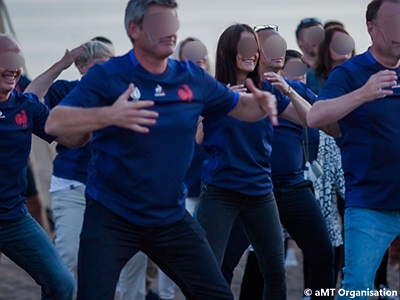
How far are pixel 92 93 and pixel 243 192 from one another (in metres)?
1.54

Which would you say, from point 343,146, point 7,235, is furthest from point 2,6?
point 343,146

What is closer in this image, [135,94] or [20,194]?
[135,94]

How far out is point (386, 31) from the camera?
14.8 ft

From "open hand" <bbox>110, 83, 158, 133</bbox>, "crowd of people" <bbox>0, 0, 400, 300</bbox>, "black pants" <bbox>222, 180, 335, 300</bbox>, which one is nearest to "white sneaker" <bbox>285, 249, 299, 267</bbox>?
"crowd of people" <bbox>0, 0, 400, 300</bbox>

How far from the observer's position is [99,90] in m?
3.72

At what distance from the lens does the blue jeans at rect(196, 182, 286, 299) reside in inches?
192

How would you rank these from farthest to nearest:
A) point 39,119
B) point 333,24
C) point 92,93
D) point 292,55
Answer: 1. point 333,24
2. point 292,55
3. point 39,119
4. point 92,93

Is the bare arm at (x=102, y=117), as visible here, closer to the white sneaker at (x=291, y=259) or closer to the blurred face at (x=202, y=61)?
the blurred face at (x=202, y=61)

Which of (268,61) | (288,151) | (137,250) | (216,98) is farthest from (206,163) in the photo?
(137,250)

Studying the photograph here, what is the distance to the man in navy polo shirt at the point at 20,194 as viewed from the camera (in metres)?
4.58

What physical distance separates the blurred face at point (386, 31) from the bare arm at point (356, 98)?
33cm

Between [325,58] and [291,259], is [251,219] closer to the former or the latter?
[325,58]

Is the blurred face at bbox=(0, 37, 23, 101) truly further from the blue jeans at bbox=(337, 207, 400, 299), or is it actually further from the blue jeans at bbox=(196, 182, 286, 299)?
the blue jeans at bbox=(337, 207, 400, 299)

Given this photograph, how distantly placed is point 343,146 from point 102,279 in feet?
5.74
